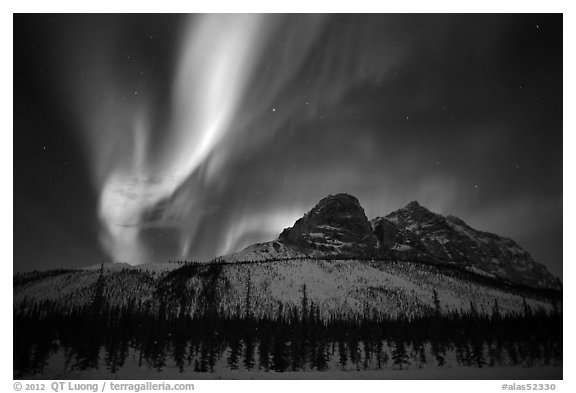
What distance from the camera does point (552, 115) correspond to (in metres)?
31.2

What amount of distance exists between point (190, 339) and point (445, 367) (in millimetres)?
38893

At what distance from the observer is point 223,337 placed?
67.4m

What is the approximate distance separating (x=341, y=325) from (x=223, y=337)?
80.3 ft

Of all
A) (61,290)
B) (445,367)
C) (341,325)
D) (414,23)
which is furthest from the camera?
(61,290)

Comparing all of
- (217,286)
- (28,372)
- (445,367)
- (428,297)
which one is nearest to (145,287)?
(217,286)

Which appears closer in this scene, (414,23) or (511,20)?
(511,20)
